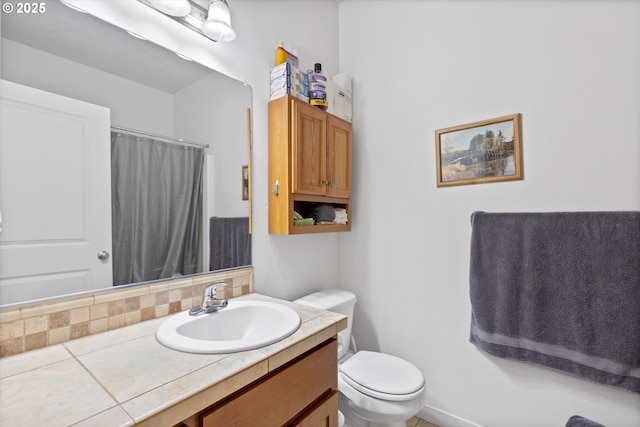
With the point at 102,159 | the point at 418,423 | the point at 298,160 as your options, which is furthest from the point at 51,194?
the point at 418,423

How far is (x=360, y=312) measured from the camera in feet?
6.41

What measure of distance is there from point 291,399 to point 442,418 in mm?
1251

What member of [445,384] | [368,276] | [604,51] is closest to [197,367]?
[368,276]

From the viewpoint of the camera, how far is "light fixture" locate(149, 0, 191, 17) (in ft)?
3.40

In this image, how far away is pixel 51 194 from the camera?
851 mm

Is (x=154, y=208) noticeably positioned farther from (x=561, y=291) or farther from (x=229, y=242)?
(x=561, y=291)

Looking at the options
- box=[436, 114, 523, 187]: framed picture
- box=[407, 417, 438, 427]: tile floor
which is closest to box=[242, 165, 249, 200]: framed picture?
box=[436, 114, 523, 187]: framed picture

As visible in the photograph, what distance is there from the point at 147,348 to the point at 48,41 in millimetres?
959

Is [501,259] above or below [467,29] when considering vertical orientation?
below

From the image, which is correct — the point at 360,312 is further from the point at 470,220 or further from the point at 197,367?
the point at 197,367

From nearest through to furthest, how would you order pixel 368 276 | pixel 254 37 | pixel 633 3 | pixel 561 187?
pixel 633 3 < pixel 561 187 < pixel 254 37 < pixel 368 276

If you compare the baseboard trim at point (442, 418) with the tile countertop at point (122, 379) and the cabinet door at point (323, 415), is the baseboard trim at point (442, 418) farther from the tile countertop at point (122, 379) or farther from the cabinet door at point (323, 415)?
the tile countertop at point (122, 379)

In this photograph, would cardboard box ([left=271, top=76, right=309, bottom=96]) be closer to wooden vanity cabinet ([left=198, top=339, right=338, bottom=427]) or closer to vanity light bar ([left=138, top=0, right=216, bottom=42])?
vanity light bar ([left=138, top=0, right=216, bottom=42])

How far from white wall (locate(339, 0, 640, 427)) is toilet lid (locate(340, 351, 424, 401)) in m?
0.31
